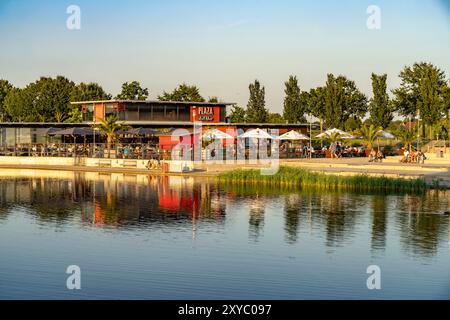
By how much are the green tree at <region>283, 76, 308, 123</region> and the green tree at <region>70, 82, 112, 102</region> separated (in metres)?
33.9

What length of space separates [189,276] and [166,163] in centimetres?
3526

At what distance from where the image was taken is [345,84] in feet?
350

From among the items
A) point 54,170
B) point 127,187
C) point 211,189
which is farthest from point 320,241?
point 54,170

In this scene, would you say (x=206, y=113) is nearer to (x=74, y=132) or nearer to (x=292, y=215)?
(x=74, y=132)

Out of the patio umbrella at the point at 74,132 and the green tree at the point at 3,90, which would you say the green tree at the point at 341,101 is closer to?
the patio umbrella at the point at 74,132

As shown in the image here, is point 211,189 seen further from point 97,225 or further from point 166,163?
point 97,225

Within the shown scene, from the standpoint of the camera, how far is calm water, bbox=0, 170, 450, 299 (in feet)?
71.1

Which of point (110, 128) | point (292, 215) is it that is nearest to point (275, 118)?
point (110, 128)

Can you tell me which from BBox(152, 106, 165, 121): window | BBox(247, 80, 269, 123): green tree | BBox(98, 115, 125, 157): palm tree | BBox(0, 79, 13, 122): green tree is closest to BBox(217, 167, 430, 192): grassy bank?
BBox(98, 115, 125, 157): palm tree

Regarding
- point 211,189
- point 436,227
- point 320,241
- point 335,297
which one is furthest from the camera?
point 211,189

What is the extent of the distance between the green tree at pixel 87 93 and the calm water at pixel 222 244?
7462 cm

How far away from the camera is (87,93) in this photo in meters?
119

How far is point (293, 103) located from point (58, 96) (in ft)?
140

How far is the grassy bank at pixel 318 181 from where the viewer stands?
1784 inches
